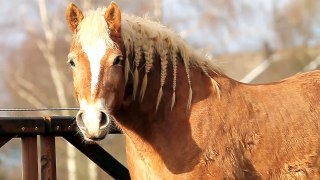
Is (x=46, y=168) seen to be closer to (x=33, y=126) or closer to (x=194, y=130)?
(x=33, y=126)

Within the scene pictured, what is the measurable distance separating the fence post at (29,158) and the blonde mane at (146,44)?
4.01ft

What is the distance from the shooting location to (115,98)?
4129mm

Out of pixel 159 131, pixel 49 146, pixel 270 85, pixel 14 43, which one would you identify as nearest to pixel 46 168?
pixel 49 146

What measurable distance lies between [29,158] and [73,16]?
1.35m

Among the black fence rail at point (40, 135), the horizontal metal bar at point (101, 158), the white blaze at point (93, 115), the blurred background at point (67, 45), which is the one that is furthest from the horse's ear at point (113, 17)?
the blurred background at point (67, 45)

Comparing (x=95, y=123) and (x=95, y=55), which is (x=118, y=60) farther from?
(x=95, y=123)

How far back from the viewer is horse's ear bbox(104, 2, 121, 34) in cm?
429

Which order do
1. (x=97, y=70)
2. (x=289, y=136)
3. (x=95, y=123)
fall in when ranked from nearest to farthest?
(x=95, y=123) < (x=97, y=70) < (x=289, y=136)

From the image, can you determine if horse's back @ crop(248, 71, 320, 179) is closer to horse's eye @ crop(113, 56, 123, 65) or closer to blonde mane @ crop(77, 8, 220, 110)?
blonde mane @ crop(77, 8, 220, 110)

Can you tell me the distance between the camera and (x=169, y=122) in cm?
446

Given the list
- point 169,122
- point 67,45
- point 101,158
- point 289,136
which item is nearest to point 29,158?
point 101,158

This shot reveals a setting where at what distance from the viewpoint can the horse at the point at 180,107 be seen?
13.7ft

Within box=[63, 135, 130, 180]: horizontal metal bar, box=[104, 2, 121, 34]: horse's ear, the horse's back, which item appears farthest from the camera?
box=[63, 135, 130, 180]: horizontal metal bar

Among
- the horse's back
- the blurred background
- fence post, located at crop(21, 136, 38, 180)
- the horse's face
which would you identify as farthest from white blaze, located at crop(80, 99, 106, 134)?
the blurred background
